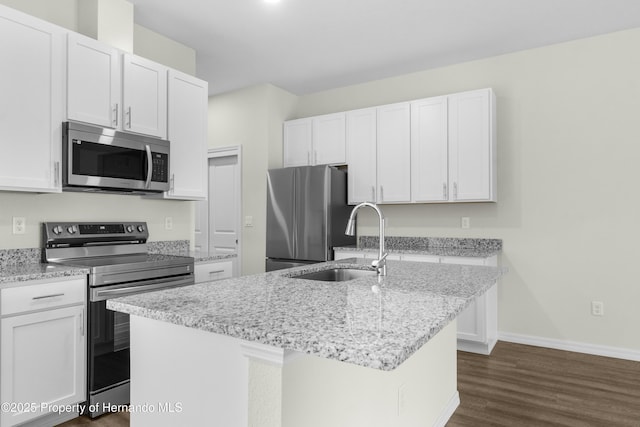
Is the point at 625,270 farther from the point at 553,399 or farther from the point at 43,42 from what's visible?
the point at 43,42

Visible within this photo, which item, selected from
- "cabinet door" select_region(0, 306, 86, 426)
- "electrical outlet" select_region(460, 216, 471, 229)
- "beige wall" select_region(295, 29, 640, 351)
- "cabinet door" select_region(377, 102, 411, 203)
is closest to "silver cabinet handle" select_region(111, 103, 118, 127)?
"cabinet door" select_region(0, 306, 86, 426)

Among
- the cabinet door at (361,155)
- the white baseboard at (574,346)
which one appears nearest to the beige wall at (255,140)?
the cabinet door at (361,155)

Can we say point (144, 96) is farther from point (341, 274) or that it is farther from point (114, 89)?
point (341, 274)

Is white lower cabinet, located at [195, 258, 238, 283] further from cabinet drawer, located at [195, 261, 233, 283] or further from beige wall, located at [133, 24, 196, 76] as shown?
beige wall, located at [133, 24, 196, 76]

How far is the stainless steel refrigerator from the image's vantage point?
420 centimetres

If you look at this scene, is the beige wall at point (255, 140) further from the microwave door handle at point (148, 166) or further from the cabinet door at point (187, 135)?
the microwave door handle at point (148, 166)

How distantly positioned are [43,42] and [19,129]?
0.56 meters

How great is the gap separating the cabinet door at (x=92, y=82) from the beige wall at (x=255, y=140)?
7.00 ft

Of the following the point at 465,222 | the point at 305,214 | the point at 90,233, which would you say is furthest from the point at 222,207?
the point at 465,222

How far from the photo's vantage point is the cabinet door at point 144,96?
9.45ft

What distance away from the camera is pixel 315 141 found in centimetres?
470

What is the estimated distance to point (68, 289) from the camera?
2.26 meters

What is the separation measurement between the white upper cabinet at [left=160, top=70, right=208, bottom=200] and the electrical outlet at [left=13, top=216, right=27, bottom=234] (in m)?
0.93

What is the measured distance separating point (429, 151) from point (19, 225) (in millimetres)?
3356
